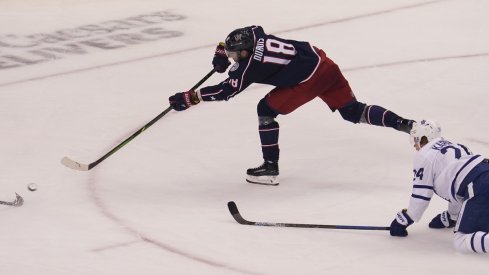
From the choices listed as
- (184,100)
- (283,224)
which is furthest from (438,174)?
(184,100)

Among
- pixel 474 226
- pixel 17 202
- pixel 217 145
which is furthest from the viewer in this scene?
pixel 217 145

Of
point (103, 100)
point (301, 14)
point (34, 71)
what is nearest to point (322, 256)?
point (103, 100)

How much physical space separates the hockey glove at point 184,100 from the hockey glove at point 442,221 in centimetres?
151

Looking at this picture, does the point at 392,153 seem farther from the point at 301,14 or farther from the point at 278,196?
the point at 301,14

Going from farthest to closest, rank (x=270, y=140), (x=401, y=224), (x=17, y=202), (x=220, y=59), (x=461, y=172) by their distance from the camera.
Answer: (x=220, y=59), (x=270, y=140), (x=17, y=202), (x=401, y=224), (x=461, y=172)

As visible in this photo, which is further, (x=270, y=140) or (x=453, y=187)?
(x=270, y=140)

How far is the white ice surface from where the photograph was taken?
5.19m

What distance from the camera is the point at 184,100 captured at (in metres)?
6.20

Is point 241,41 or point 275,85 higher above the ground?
point 241,41

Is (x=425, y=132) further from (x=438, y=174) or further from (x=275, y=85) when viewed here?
(x=275, y=85)

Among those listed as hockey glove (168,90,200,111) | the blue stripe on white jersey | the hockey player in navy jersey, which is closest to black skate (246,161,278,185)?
the hockey player in navy jersey

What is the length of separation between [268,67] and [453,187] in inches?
59.0

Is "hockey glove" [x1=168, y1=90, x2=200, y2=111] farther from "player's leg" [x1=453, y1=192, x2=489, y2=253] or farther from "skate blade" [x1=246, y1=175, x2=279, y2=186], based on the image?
"player's leg" [x1=453, y1=192, x2=489, y2=253]

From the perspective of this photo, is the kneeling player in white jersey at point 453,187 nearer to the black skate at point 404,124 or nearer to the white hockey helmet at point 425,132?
the white hockey helmet at point 425,132
